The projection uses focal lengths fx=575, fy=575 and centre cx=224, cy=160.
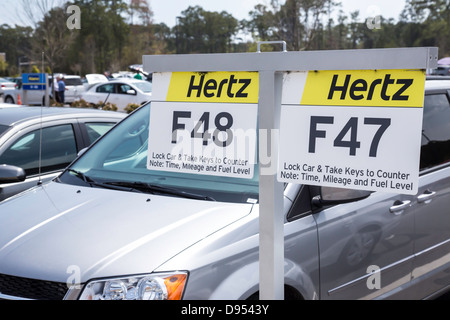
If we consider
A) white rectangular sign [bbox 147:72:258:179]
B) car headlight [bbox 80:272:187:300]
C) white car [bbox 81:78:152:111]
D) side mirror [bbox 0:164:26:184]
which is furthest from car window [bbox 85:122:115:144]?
white car [bbox 81:78:152:111]

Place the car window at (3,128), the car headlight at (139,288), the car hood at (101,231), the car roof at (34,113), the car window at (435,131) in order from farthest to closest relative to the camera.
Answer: the car roof at (34,113), the car window at (3,128), the car window at (435,131), the car hood at (101,231), the car headlight at (139,288)

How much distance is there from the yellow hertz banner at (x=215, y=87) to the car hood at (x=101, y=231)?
28.2 inches

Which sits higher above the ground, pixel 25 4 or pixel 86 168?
pixel 25 4

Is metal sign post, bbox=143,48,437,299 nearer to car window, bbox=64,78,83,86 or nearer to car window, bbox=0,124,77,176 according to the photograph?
car window, bbox=0,124,77,176

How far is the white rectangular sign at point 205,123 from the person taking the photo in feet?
6.76

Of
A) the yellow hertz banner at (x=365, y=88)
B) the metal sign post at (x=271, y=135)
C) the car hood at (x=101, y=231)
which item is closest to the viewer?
the yellow hertz banner at (x=365, y=88)

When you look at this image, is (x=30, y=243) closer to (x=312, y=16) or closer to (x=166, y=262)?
(x=166, y=262)

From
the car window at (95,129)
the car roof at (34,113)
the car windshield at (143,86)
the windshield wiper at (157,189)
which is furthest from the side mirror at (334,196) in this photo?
the car windshield at (143,86)

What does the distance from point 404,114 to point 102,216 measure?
165cm

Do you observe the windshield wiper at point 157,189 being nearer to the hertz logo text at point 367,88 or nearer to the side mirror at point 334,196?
the side mirror at point 334,196
